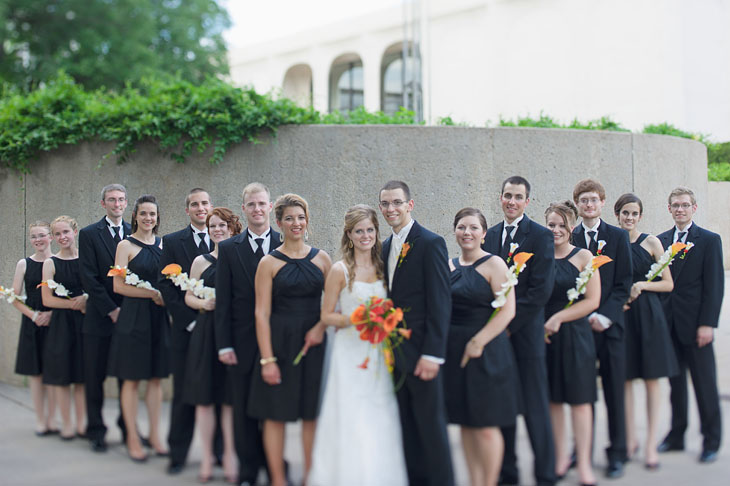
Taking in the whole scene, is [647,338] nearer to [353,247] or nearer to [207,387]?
[353,247]

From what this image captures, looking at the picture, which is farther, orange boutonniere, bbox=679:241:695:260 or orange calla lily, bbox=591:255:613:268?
orange boutonniere, bbox=679:241:695:260

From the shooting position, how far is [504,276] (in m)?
4.15

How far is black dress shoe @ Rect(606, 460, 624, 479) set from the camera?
456 cm

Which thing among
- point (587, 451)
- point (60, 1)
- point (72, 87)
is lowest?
point (587, 451)

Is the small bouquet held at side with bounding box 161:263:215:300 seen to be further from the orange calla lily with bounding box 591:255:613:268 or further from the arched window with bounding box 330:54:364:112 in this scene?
the arched window with bounding box 330:54:364:112

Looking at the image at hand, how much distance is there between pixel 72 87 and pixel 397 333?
18.1 feet

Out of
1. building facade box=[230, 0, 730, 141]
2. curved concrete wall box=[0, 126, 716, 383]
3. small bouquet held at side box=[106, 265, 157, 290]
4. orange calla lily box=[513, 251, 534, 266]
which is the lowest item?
small bouquet held at side box=[106, 265, 157, 290]

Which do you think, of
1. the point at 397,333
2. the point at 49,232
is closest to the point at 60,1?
the point at 49,232

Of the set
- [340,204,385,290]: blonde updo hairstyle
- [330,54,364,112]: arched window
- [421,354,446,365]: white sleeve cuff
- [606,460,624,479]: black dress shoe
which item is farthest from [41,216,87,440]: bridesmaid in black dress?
[330,54,364,112]: arched window

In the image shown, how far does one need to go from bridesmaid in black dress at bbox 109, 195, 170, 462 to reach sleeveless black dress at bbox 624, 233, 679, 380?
3395mm

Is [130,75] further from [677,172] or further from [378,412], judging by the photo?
[378,412]

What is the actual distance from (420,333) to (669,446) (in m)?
2.27

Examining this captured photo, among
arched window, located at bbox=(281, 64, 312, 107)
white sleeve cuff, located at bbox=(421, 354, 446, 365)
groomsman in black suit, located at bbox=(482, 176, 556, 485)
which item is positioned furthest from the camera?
arched window, located at bbox=(281, 64, 312, 107)

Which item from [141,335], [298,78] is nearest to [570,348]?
[141,335]
